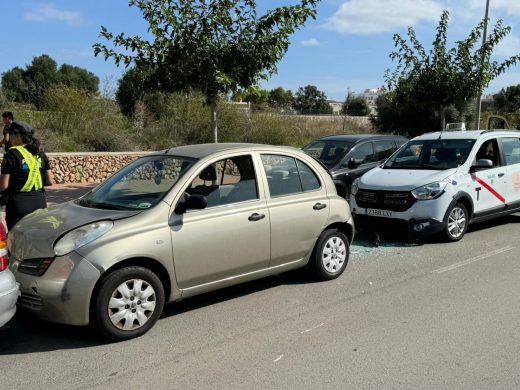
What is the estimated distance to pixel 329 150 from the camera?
11.2 meters

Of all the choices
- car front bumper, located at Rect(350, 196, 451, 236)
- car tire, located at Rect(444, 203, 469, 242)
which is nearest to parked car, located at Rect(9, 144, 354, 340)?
car front bumper, located at Rect(350, 196, 451, 236)

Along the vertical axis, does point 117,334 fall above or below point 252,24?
below

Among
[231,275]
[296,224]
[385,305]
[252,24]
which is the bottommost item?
[385,305]

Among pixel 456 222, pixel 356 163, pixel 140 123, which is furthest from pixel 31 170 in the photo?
pixel 140 123

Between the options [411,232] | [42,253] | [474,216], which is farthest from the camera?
[474,216]

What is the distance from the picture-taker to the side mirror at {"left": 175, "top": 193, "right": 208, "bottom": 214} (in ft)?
15.9

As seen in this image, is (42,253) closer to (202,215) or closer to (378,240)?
(202,215)

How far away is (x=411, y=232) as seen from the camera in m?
8.12

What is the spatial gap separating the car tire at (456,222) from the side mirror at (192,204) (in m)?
4.66

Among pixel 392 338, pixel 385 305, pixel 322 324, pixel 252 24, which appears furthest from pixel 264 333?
pixel 252 24

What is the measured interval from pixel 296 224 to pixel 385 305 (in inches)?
47.9

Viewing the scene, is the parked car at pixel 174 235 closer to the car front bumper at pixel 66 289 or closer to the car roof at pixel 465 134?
the car front bumper at pixel 66 289

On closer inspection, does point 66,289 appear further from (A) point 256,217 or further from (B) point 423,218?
(B) point 423,218

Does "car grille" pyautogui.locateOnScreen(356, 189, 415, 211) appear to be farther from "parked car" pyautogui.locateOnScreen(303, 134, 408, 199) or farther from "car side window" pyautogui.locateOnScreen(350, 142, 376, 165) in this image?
"car side window" pyautogui.locateOnScreen(350, 142, 376, 165)
